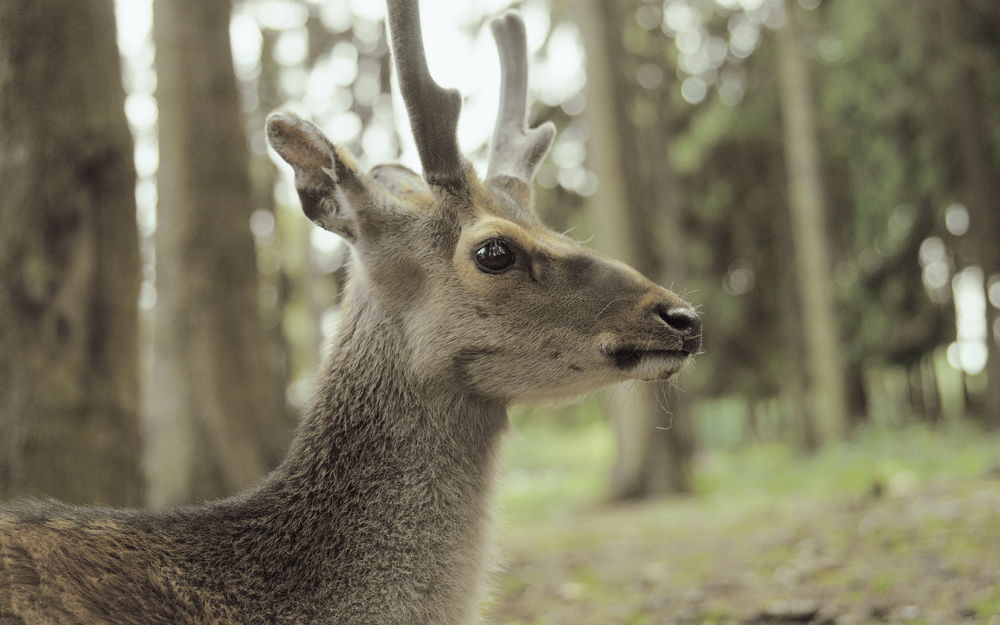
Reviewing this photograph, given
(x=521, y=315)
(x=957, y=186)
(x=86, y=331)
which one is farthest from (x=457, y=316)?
(x=957, y=186)

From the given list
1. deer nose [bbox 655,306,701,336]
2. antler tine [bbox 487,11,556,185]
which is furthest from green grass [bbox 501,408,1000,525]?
deer nose [bbox 655,306,701,336]

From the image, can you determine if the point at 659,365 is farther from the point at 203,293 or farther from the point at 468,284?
the point at 203,293

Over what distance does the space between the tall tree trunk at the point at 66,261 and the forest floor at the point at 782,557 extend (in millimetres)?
2563

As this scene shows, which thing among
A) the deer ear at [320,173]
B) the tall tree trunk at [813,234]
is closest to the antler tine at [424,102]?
the deer ear at [320,173]

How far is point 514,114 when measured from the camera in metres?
4.73

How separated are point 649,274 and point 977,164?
6.02 metres

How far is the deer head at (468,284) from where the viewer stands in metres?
3.71

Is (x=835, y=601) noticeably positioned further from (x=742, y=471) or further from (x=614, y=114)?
(x=742, y=471)

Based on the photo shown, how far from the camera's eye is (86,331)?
5.52 metres

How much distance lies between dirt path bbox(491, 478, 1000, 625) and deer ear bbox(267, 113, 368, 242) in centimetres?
158

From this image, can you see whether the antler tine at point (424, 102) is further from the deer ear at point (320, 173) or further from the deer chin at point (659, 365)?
the deer chin at point (659, 365)

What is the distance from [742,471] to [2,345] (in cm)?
1322

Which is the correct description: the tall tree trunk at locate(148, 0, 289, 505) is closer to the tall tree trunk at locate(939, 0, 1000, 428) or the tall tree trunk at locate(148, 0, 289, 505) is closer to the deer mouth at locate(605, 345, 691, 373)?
the deer mouth at locate(605, 345, 691, 373)

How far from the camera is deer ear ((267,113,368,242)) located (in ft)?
12.1
